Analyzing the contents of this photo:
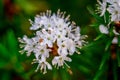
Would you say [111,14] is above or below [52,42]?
above

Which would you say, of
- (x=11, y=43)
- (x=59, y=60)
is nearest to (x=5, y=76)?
(x=11, y=43)

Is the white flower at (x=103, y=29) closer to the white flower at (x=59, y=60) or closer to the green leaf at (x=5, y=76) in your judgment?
the white flower at (x=59, y=60)

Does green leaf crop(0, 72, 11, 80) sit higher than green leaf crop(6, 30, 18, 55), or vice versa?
green leaf crop(6, 30, 18, 55)

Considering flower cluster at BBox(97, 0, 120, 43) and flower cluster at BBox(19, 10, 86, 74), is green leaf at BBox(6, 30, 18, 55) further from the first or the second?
flower cluster at BBox(97, 0, 120, 43)

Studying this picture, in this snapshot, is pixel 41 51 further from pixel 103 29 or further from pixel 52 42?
pixel 103 29

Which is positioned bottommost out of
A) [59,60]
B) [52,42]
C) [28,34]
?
[59,60]

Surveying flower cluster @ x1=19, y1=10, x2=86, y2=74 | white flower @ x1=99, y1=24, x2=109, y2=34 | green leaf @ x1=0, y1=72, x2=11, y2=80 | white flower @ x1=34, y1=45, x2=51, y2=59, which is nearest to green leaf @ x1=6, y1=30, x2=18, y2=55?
green leaf @ x1=0, y1=72, x2=11, y2=80

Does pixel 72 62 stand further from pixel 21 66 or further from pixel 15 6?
pixel 15 6
